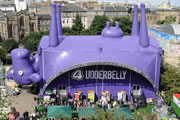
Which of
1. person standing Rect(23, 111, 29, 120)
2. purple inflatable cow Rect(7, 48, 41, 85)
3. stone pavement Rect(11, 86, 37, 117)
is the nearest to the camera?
person standing Rect(23, 111, 29, 120)

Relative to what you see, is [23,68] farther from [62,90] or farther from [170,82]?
[170,82]

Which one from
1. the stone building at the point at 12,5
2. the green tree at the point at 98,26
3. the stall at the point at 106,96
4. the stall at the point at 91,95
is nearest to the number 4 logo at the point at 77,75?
the stall at the point at 91,95

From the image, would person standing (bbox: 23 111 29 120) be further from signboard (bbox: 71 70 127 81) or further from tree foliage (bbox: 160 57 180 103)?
tree foliage (bbox: 160 57 180 103)

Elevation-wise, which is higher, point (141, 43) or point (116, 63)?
point (141, 43)

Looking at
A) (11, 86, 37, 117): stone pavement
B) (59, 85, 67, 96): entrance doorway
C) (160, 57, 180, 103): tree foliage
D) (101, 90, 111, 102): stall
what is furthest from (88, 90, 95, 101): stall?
(160, 57, 180, 103): tree foliage

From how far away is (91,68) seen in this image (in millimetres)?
30578

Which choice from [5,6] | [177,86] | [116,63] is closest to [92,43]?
[116,63]

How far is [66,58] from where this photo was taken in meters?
30.6

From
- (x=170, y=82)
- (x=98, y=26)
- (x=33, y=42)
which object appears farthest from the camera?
(x=98, y=26)

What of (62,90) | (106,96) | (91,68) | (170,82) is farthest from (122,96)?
(62,90)

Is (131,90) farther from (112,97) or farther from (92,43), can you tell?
(92,43)

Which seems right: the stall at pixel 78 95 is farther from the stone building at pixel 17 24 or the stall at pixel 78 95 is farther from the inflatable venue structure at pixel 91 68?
the stone building at pixel 17 24

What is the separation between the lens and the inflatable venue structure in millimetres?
30062

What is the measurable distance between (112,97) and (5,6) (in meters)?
103
